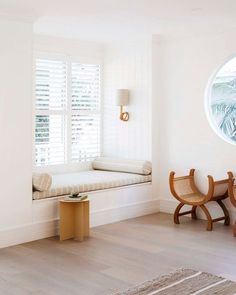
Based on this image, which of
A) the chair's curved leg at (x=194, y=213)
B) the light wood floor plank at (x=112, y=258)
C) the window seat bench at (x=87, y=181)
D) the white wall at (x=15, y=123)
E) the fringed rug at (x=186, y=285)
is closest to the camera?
the fringed rug at (x=186, y=285)

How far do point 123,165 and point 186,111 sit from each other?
1.10 metres

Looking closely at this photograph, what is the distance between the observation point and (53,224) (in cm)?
521

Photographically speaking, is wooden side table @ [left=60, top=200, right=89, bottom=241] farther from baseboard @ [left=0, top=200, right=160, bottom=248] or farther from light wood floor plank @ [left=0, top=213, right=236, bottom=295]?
baseboard @ [left=0, top=200, right=160, bottom=248]

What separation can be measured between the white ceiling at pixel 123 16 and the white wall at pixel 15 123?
29cm

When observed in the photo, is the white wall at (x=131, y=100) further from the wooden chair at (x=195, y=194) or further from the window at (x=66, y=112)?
the wooden chair at (x=195, y=194)

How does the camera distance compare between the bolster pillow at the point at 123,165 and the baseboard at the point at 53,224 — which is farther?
the bolster pillow at the point at 123,165

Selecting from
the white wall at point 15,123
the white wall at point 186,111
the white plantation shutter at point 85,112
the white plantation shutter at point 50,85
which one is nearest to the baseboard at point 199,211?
the white wall at point 186,111

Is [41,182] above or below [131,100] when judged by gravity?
below

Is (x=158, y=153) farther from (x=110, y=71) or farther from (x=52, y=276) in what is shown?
(x=52, y=276)

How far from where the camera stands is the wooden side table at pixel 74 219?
4973 millimetres

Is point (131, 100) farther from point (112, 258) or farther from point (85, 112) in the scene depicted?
point (112, 258)

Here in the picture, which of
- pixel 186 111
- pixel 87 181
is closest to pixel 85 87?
pixel 186 111

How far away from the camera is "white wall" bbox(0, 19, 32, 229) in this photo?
15.6 ft

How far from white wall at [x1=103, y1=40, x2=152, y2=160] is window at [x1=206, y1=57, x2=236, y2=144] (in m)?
0.86
